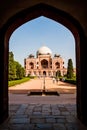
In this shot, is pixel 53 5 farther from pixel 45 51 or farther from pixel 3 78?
pixel 45 51

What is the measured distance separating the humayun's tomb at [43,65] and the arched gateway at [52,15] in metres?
68.5

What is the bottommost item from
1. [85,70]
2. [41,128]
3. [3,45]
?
[41,128]

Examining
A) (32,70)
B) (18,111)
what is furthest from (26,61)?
(18,111)

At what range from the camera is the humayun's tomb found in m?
76.8

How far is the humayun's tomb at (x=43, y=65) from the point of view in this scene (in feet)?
252

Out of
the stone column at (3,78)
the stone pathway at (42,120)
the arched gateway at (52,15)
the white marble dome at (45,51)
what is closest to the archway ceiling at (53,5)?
the arched gateway at (52,15)

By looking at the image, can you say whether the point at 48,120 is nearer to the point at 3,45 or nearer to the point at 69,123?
the point at 69,123

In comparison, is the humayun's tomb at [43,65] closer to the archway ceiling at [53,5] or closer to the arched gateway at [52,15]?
the arched gateway at [52,15]

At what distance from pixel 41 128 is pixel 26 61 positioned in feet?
245

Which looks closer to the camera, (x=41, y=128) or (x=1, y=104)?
(x=41, y=128)

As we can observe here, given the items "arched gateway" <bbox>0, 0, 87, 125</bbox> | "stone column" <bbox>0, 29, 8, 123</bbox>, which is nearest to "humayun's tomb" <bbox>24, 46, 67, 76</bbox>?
"arched gateway" <bbox>0, 0, 87, 125</bbox>

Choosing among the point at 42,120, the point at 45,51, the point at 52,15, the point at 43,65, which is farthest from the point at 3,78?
the point at 43,65

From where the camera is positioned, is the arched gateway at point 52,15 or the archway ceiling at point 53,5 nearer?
the archway ceiling at point 53,5

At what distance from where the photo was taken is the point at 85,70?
6.30 metres
